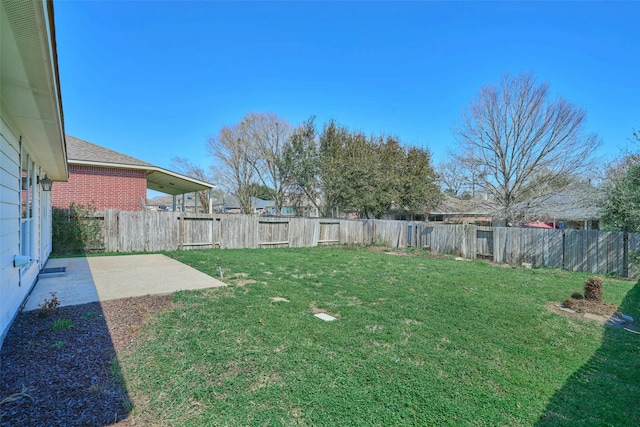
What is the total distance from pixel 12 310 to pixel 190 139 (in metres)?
28.4

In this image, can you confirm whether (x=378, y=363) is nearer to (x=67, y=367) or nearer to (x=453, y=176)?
(x=67, y=367)

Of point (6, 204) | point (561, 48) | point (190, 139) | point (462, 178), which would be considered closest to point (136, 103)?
point (190, 139)

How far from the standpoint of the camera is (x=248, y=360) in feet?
9.90

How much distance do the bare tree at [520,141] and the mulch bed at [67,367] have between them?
54.4 ft

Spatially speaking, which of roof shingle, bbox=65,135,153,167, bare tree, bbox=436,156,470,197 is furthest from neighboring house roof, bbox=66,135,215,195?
bare tree, bbox=436,156,470,197

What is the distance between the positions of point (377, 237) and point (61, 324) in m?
13.3

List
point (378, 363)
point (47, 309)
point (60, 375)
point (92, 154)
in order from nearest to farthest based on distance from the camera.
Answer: point (60, 375) < point (378, 363) < point (47, 309) < point (92, 154)

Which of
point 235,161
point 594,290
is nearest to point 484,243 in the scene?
point 594,290

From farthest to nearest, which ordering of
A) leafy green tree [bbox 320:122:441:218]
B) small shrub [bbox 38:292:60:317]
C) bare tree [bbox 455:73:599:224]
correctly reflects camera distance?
leafy green tree [bbox 320:122:441:218] < bare tree [bbox 455:73:599:224] < small shrub [bbox 38:292:60:317]

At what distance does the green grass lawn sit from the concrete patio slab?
921mm

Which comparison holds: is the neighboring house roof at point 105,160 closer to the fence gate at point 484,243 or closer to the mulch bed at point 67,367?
the mulch bed at point 67,367

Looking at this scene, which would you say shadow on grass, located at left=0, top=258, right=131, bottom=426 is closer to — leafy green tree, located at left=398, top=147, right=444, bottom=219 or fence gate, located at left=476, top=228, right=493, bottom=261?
fence gate, located at left=476, top=228, right=493, bottom=261

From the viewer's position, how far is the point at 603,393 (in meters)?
2.67

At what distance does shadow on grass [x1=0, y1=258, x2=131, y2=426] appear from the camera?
2.13 m
